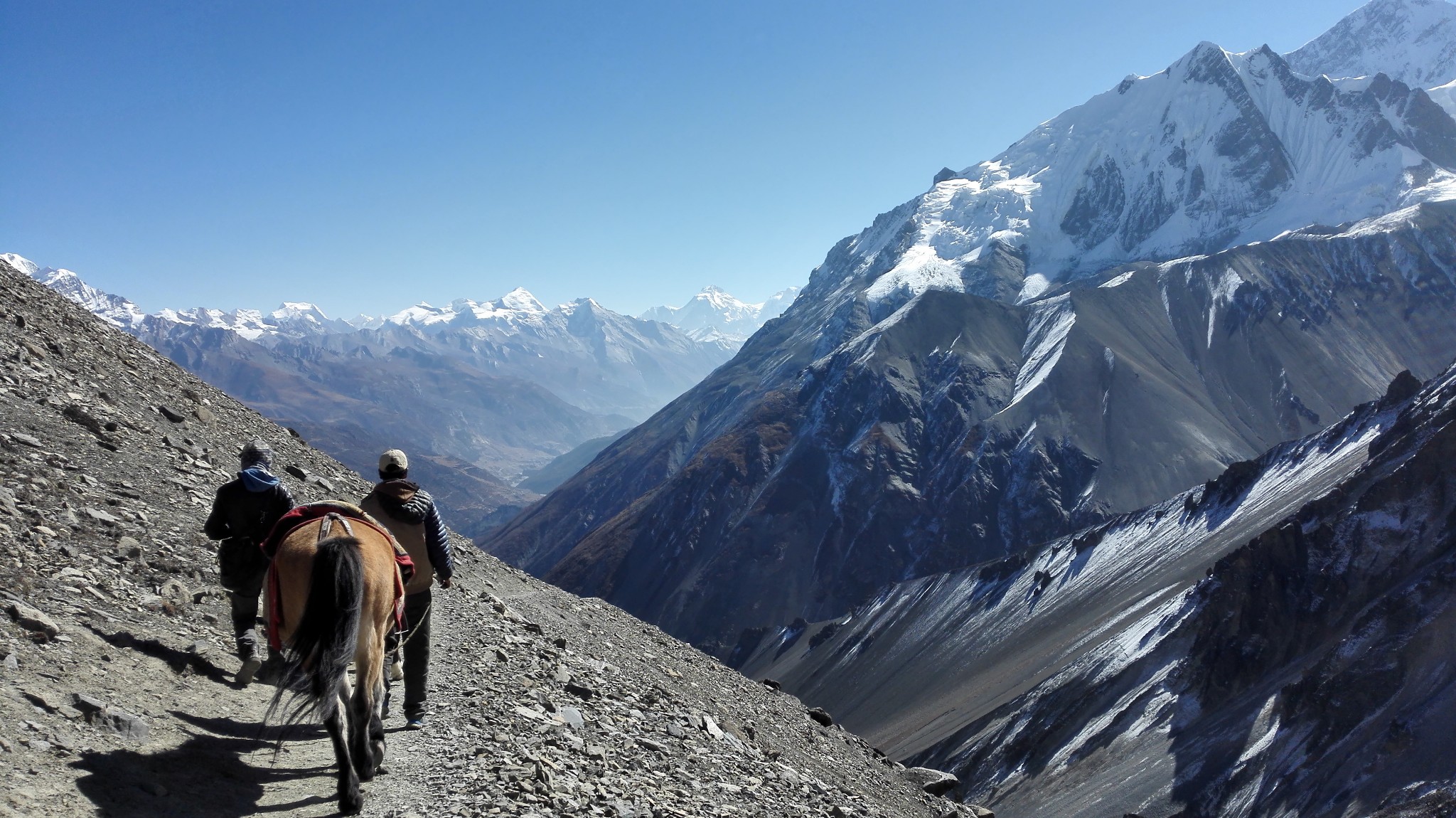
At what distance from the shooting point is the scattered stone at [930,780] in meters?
27.0

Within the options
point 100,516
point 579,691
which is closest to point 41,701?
point 100,516

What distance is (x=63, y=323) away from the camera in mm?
22391

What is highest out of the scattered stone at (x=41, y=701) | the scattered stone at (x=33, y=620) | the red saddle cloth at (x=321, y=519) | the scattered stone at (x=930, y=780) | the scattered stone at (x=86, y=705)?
the red saddle cloth at (x=321, y=519)

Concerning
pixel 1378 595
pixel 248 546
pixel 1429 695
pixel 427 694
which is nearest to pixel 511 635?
pixel 427 694

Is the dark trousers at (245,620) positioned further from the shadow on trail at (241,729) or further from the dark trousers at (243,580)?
the shadow on trail at (241,729)

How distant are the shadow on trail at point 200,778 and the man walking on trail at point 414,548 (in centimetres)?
172

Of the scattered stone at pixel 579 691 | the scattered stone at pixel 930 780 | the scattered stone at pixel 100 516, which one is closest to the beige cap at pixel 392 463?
the scattered stone at pixel 100 516

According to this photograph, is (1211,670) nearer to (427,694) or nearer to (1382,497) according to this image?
(1382,497)

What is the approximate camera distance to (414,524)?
11.7 meters

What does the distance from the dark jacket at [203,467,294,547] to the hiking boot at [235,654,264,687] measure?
1620 mm

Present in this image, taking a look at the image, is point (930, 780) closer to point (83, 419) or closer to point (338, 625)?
point (338, 625)

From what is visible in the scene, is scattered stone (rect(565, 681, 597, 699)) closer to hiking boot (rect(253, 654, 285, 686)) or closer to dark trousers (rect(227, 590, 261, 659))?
hiking boot (rect(253, 654, 285, 686))

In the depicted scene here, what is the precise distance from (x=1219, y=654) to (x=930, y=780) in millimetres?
75028

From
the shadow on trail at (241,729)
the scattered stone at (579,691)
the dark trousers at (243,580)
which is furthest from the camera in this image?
the scattered stone at (579,691)
